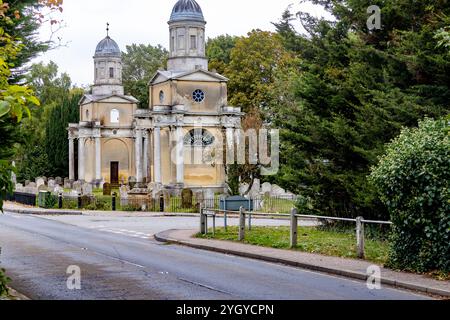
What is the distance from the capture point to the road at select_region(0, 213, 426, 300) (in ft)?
39.8

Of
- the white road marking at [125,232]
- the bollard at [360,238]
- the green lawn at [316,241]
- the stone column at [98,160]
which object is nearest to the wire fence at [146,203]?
the white road marking at [125,232]

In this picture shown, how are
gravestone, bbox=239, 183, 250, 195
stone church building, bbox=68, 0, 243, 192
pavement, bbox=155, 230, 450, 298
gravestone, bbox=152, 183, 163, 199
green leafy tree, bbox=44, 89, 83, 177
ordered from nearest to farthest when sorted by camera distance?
pavement, bbox=155, 230, 450, 298 < gravestone, bbox=239, 183, 250, 195 < gravestone, bbox=152, 183, 163, 199 < stone church building, bbox=68, 0, 243, 192 < green leafy tree, bbox=44, 89, 83, 177

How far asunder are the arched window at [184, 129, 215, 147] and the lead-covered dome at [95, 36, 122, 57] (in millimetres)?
22277

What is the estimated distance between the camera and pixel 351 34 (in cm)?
2252

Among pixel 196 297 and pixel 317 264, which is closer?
pixel 196 297

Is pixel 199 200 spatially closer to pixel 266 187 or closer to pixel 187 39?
pixel 266 187

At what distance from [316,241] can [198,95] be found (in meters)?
40.3

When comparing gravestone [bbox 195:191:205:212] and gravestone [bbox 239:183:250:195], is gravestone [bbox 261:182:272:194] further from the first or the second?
gravestone [bbox 195:191:205:212]

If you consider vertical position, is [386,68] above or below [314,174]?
above

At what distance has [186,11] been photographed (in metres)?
60.6

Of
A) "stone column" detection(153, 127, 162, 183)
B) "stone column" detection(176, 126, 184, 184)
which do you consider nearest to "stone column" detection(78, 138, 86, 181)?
"stone column" detection(153, 127, 162, 183)

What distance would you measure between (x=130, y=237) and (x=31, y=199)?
A: 1026 inches
